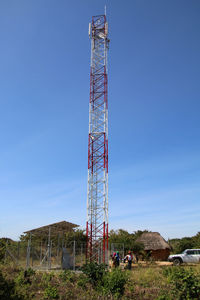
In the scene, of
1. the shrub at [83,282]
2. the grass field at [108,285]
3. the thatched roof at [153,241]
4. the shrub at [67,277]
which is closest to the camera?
the grass field at [108,285]

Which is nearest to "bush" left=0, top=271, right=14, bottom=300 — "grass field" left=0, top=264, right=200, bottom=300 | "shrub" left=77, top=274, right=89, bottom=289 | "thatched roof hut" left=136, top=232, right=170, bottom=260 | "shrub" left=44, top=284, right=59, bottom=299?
"grass field" left=0, top=264, right=200, bottom=300

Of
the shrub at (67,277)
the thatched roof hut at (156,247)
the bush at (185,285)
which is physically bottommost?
the thatched roof hut at (156,247)

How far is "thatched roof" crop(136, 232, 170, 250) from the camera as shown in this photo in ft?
106

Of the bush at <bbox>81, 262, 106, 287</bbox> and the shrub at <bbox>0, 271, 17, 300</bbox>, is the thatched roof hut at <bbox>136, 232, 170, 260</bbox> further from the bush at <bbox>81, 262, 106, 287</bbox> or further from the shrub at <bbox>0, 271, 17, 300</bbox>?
the shrub at <bbox>0, 271, 17, 300</bbox>

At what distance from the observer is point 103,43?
92.6 feet

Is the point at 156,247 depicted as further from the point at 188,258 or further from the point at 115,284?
the point at 115,284

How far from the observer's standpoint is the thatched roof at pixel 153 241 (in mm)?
32406

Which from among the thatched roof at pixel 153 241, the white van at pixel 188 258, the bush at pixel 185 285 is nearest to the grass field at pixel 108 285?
the bush at pixel 185 285

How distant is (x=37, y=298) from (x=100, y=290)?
9.40 feet

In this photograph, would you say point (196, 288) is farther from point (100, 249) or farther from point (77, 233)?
point (77, 233)

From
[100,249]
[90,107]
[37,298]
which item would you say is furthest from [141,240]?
[37,298]

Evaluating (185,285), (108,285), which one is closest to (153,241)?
(108,285)

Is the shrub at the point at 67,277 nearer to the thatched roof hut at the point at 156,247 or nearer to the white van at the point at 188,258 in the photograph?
the white van at the point at 188,258

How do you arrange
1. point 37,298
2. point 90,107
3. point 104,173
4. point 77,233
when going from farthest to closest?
1. point 77,233
2. point 90,107
3. point 104,173
4. point 37,298
